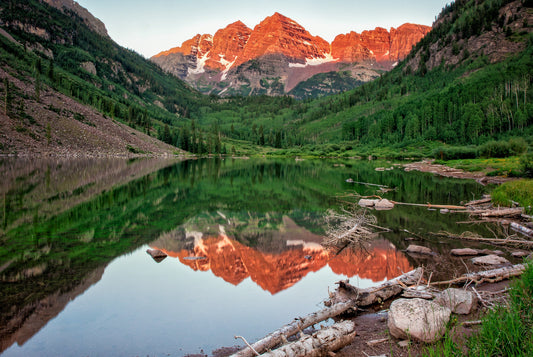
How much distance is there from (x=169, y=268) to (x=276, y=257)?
5556 mm

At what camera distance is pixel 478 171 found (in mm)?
59781

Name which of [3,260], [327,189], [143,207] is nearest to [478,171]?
[327,189]

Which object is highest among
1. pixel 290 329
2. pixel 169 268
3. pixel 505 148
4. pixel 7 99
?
pixel 7 99

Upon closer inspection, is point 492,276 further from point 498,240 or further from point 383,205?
point 383,205

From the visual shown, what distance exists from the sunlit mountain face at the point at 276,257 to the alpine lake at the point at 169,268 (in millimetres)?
64

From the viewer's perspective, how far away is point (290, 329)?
8258 millimetres

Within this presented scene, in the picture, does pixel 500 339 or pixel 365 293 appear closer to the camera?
pixel 500 339

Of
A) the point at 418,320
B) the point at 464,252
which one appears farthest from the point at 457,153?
the point at 418,320

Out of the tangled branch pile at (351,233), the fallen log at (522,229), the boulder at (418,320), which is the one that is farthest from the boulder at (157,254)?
the fallen log at (522,229)

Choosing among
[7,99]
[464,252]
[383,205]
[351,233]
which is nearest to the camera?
[464,252]

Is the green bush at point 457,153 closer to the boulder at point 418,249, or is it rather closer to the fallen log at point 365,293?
the boulder at point 418,249

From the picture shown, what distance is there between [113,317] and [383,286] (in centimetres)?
927

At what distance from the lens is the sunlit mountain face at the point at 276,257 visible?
1420 centimetres

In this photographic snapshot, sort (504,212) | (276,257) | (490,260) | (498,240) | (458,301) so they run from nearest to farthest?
(458,301), (490,260), (276,257), (498,240), (504,212)
